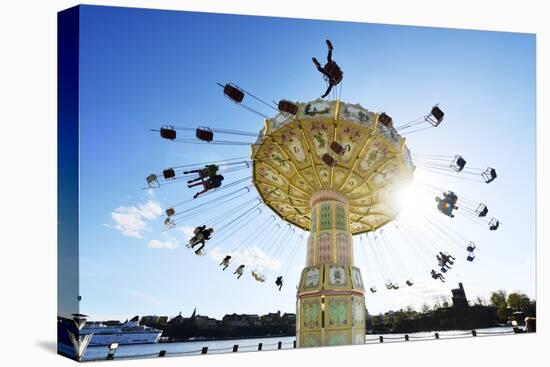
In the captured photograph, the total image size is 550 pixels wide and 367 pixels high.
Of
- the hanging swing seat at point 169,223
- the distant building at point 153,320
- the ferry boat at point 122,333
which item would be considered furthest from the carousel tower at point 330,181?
the ferry boat at point 122,333

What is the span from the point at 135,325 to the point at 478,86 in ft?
34.1

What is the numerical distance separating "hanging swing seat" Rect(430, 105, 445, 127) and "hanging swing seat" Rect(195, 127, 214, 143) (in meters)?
5.51

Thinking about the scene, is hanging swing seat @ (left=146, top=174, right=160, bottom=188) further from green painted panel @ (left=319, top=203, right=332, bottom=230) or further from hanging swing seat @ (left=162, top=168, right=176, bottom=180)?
green painted panel @ (left=319, top=203, right=332, bottom=230)

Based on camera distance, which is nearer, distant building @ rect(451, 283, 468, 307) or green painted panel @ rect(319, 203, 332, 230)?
distant building @ rect(451, 283, 468, 307)

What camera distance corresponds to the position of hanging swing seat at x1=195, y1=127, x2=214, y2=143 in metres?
14.3

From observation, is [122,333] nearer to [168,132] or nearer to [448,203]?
[168,132]

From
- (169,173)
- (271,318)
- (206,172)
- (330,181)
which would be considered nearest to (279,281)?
(271,318)

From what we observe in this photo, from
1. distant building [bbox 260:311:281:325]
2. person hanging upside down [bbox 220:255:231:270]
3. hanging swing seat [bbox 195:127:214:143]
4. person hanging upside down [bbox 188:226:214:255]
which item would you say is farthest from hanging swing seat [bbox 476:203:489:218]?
hanging swing seat [bbox 195:127:214:143]

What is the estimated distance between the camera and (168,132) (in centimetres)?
1383

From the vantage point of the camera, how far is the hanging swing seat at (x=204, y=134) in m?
14.3

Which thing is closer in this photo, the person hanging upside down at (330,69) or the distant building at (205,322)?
the distant building at (205,322)

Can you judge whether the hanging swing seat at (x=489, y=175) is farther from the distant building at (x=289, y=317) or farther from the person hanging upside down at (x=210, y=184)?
the person hanging upside down at (x=210, y=184)

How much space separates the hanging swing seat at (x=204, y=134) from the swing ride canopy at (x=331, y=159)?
2.05 m

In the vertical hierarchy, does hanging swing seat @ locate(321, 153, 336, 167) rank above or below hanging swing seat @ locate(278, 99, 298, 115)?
below
